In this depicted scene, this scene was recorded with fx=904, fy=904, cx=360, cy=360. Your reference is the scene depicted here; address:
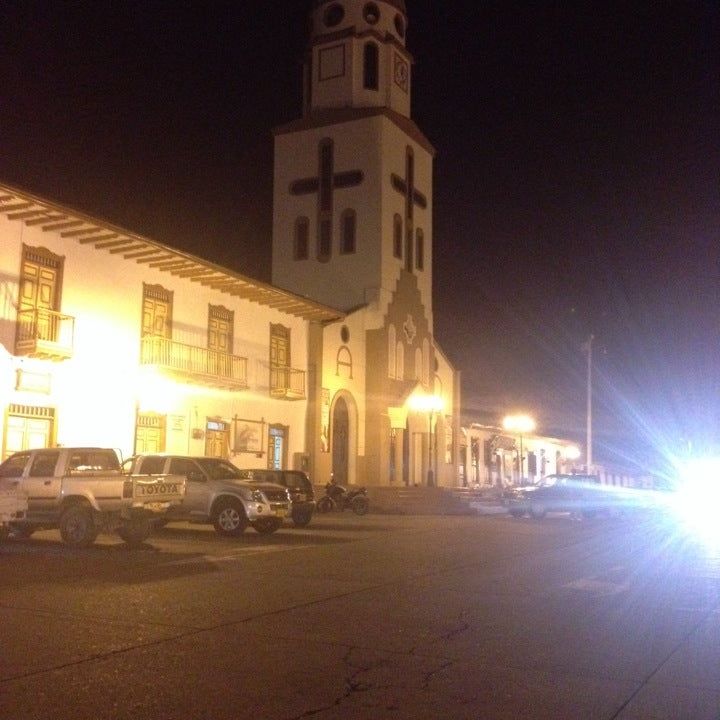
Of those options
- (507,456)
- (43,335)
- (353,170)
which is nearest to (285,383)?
(43,335)

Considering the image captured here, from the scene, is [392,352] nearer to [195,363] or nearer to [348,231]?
[348,231]

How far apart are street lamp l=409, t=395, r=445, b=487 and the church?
145mm

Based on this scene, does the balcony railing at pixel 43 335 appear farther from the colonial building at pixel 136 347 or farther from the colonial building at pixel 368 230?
the colonial building at pixel 368 230

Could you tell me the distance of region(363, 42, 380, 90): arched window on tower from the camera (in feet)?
147

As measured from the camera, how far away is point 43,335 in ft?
79.5

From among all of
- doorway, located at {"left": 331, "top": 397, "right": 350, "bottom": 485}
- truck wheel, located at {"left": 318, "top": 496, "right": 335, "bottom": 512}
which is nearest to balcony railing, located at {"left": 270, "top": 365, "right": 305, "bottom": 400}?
doorway, located at {"left": 331, "top": 397, "right": 350, "bottom": 485}

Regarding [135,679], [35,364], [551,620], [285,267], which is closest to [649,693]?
[551,620]

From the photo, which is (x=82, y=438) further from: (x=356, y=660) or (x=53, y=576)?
(x=356, y=660)

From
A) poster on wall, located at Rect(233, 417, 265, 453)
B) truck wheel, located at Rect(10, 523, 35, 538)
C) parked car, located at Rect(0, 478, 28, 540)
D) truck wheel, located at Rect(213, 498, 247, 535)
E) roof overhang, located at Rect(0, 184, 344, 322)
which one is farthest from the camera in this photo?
poster on wall, located at Rect(233, 417, 265, 453)

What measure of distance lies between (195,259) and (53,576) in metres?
16.9

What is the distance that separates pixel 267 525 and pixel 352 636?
496 inches

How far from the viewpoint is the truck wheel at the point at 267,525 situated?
2057cm

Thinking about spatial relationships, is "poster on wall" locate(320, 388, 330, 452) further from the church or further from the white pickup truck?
the white pickup truck

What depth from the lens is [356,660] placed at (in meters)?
7.68
